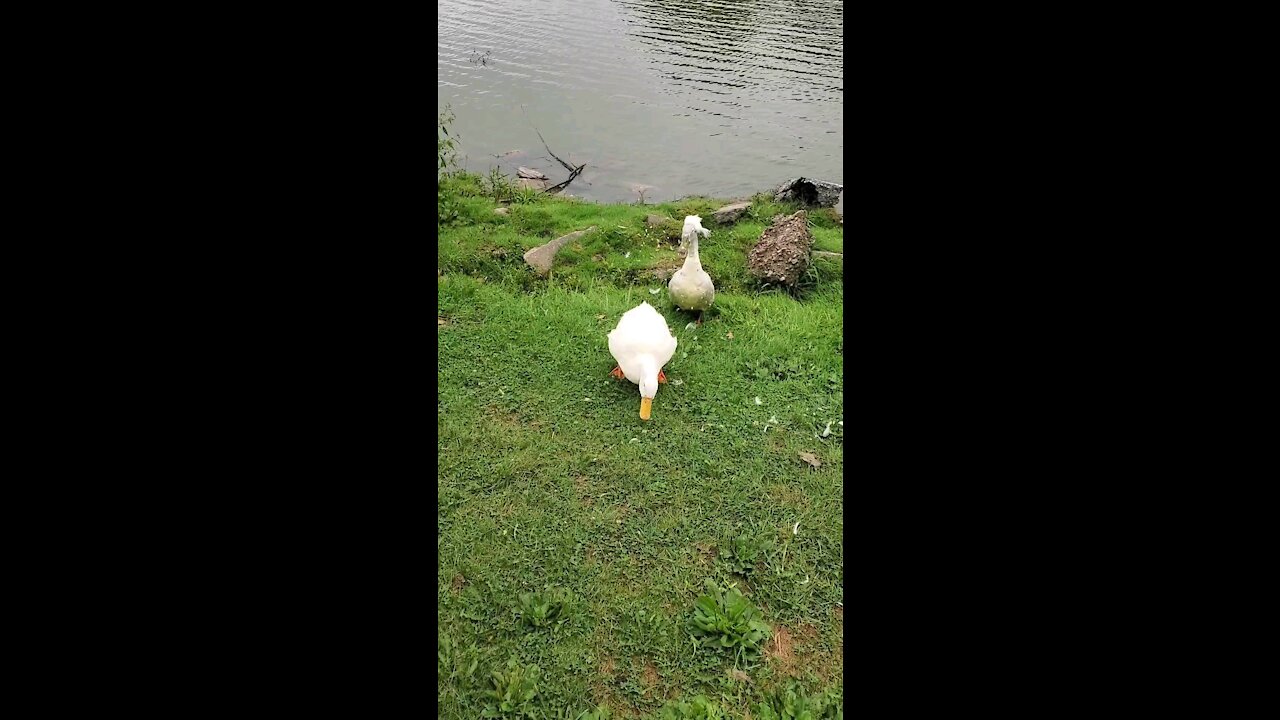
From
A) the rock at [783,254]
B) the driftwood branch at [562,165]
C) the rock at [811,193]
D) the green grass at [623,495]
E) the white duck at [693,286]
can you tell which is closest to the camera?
the green grass at [623,495]

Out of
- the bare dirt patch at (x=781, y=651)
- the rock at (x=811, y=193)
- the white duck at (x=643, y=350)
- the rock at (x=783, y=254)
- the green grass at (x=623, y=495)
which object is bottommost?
the bare dirt patch at (x=781, y=651)

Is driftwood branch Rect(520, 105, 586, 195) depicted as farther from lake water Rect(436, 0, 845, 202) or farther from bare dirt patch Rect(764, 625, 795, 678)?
bare dirt patch Rect(764, 625, 795, 678)

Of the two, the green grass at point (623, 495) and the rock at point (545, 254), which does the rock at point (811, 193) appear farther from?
the rock at point (545, 254)

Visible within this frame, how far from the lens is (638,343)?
4359 millimetres

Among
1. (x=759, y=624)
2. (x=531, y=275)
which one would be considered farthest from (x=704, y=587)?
(x=531, y=275)

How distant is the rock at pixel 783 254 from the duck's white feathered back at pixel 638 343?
65.3 inches

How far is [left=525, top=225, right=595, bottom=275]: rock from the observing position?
622cm

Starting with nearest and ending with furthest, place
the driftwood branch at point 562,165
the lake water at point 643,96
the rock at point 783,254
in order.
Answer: the rock at point 783,254
the driftwood branch at point 562,165
the lake water at point 643,96

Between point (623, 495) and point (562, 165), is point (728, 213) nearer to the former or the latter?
point (562, 165)

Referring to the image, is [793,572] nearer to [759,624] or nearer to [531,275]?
[759,624]

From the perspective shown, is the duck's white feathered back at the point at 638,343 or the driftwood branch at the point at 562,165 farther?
the driftwood branch at the point at 562,165

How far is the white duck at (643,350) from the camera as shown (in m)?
4.27

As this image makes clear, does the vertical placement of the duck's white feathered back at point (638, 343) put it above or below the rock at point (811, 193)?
below

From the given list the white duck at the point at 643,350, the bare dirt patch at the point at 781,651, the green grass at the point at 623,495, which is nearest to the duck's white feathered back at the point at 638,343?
the white duck at the point at 643,350
